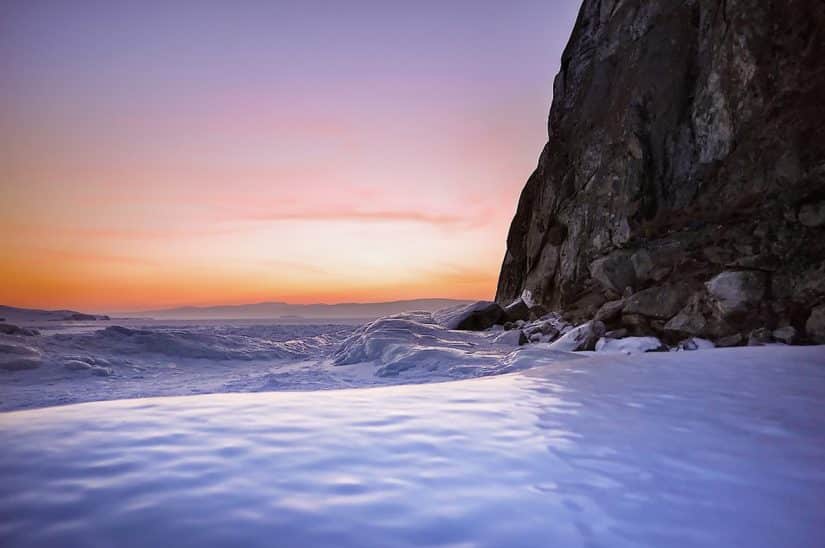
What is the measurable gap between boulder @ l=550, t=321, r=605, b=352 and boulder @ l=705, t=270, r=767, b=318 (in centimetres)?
165

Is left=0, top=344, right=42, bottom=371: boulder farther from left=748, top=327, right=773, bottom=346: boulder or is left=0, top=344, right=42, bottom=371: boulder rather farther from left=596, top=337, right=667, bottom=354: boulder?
left=748, top=327, right=773, bottom=346: boulder

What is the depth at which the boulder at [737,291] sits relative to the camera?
20.4 ft

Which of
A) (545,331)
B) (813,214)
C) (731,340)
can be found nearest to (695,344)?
(731,340)

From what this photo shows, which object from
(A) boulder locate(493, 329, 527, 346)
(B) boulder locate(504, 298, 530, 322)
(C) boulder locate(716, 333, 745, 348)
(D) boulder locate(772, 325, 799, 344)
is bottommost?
(A) boulder locate(493, 329, 527, 346)

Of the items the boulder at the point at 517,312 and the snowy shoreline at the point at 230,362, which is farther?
the boulder at the point at 517,312

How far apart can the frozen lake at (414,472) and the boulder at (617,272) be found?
7085 mm

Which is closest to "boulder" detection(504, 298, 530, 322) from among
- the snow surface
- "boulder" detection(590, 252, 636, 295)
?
"boulder" detection(590, 252, 636, 295)

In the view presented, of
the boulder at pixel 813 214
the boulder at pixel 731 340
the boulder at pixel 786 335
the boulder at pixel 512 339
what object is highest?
the boulder at pixel 813 214

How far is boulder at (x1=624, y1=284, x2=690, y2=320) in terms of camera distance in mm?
7035

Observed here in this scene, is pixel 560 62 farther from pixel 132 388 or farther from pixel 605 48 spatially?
pixel 132 388

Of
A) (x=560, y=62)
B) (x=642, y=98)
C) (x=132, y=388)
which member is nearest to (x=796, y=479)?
(x=132, y=388)

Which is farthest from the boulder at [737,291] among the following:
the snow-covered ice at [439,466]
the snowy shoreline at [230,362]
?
the snow-covered ice at [439,466]

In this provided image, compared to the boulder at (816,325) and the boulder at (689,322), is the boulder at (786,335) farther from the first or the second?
the boulder at (689,322)

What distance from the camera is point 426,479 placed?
52.6 inches
